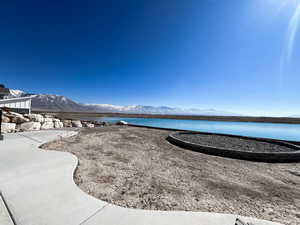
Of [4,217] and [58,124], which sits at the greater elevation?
[58,124]

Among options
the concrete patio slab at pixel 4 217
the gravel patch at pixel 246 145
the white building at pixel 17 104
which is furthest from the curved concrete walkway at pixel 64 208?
the white building at pixel 17 104

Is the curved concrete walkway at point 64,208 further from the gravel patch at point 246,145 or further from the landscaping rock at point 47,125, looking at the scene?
the landscaping rock at point 47,125

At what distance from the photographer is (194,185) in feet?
8.52

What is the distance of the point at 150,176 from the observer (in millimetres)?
2889

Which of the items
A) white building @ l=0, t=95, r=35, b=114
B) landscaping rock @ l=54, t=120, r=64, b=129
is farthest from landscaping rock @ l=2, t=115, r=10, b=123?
white building @ l=0, t=95, r=35, b=114

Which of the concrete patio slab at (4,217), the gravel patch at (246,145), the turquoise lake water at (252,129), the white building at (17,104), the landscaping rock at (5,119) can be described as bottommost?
the turquoise lake water at (252,129)

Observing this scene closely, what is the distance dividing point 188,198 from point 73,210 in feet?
5.76

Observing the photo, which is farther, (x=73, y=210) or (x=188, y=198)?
(x=188, y=198)

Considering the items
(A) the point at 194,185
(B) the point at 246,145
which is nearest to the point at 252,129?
(B) the point at 246,145

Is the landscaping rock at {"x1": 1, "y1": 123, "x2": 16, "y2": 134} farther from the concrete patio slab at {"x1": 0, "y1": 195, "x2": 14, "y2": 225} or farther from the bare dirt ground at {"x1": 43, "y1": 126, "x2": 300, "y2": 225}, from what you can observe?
the concrete patio slab at {"x1": 0, "y1": 195, "x2": 14, "y2": 225}

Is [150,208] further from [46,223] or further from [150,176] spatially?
[46,223]

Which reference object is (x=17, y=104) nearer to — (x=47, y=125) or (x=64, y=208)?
(x=47, y=125)

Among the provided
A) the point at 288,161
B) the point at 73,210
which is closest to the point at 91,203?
the point at 73,210

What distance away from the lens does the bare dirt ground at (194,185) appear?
1.99 metres
